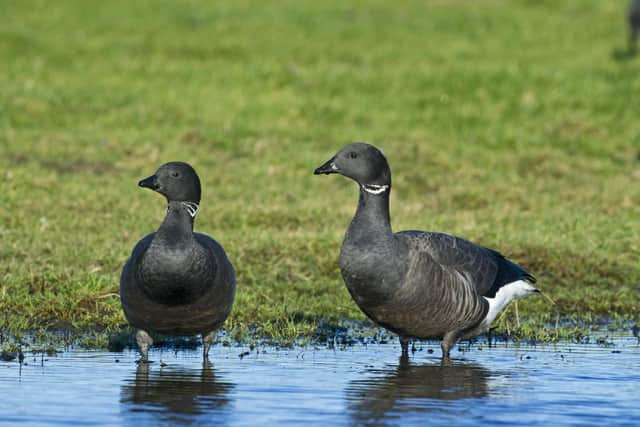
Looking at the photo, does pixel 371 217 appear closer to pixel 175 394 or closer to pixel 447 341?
pixel 447 341

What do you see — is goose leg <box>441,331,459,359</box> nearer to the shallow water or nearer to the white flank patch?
the shallow water

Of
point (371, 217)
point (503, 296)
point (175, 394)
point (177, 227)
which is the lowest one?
point (175, 394)

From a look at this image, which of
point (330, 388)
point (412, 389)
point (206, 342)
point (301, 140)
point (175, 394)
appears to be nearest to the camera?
point (175, 394)

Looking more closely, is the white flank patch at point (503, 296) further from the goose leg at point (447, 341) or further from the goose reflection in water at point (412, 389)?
the goose reflection in water at point (412, 389)

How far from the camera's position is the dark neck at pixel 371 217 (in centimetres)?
903

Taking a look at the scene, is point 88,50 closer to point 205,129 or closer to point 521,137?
point 205,129

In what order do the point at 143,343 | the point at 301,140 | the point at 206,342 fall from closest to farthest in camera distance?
1. the point at 143,343
2. the point at 206,342
3. the point at 301,140

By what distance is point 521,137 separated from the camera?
20.1 meters

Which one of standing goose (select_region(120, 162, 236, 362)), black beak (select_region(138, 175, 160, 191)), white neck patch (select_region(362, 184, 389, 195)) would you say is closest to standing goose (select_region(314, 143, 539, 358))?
white neck patch (select_region(362, 184, 389, 195))

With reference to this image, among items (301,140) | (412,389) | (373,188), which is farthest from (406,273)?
(301,140)

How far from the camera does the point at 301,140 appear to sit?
19.8 m

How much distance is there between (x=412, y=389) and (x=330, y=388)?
61 centimetres

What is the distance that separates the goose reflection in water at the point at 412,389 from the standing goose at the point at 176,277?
4.37 ft

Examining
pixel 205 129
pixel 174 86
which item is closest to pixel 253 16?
pixel 174 86
